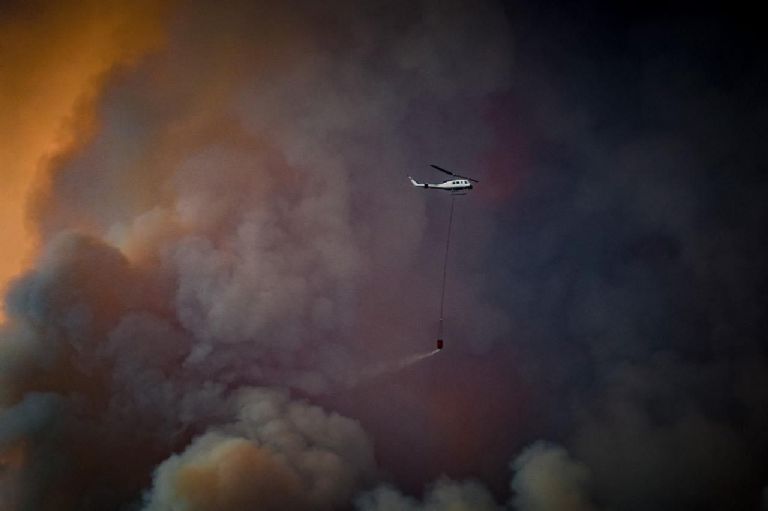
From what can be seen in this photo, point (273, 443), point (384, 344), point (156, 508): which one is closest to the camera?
point (156, 508)

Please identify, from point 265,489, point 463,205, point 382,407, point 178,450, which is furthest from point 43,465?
point 463,205

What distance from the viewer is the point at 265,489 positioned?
36062 mm

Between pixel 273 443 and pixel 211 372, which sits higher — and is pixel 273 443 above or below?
below

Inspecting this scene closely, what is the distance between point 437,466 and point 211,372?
16.3 m

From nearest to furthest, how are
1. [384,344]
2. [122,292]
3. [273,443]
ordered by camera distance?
[273,443] → [122,292] → [384,344]

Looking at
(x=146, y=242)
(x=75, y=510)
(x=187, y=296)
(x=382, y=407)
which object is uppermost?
(x=146, y=242)

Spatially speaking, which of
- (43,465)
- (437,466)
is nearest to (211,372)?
(43,465)

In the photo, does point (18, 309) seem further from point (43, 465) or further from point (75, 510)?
point (75, 510)

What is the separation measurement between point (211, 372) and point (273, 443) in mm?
6976

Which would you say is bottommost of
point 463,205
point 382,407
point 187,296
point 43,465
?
point 43,465

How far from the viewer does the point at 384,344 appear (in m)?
44.6

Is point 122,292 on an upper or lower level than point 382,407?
upper

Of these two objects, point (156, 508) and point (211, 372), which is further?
point (211, 372)

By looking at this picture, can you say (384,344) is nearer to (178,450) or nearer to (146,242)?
(178,450)
